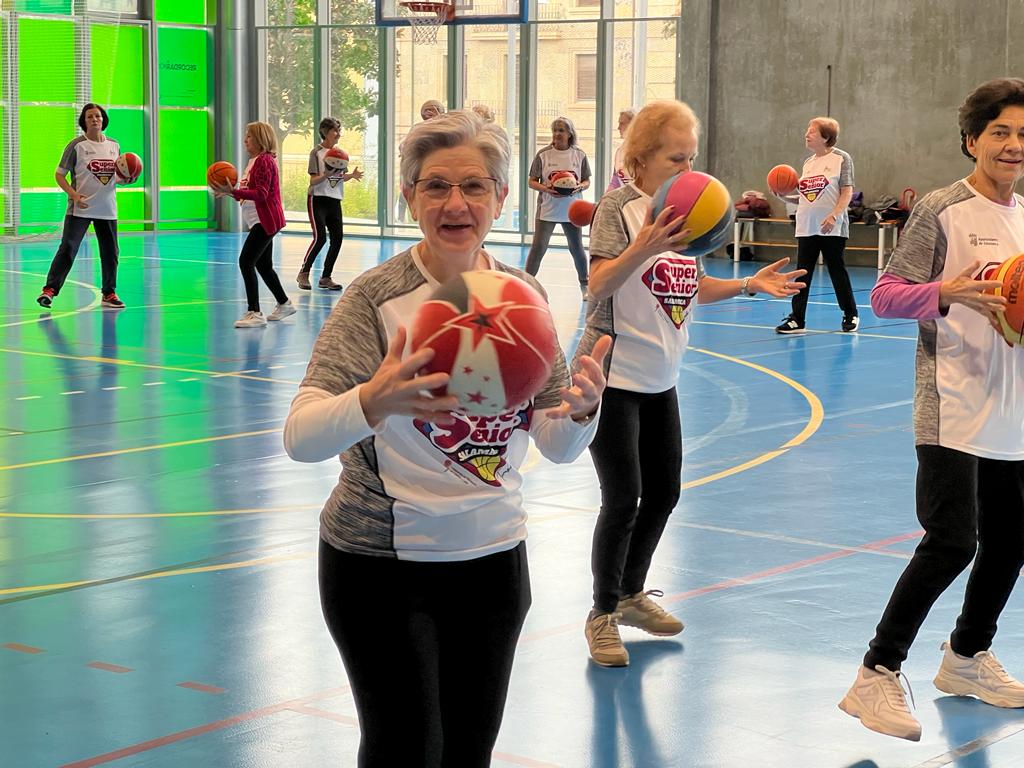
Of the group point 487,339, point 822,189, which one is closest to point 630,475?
point 487,339

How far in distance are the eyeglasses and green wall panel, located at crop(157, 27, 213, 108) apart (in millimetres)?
26554

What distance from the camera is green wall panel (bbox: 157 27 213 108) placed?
28375mm

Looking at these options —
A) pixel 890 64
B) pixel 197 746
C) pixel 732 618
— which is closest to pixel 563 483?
pixel 732 618

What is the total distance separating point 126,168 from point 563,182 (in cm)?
482

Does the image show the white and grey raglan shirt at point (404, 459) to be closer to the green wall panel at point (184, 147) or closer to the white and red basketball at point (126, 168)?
the white and red basketball at point (126, 168)

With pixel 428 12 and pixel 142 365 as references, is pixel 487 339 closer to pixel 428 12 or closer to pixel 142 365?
pixel 142 365

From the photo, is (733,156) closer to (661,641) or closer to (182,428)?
(182,428)

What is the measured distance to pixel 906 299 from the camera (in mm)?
4340

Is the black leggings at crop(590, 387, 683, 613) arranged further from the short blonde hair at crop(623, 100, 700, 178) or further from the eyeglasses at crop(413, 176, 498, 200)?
the eyeglasses at crop(413, 176, 498, 200)

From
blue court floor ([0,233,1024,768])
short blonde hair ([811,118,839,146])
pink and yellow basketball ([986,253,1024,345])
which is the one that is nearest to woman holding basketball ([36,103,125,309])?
blue court floor ([0,233,1024,768])

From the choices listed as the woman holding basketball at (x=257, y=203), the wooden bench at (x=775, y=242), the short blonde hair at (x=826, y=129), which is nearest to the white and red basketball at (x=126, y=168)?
the woman holding basketball at (x=257, y=203)

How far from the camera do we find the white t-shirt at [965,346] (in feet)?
14.4

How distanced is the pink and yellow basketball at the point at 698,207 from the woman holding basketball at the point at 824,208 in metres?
9.35

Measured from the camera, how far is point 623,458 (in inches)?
204
